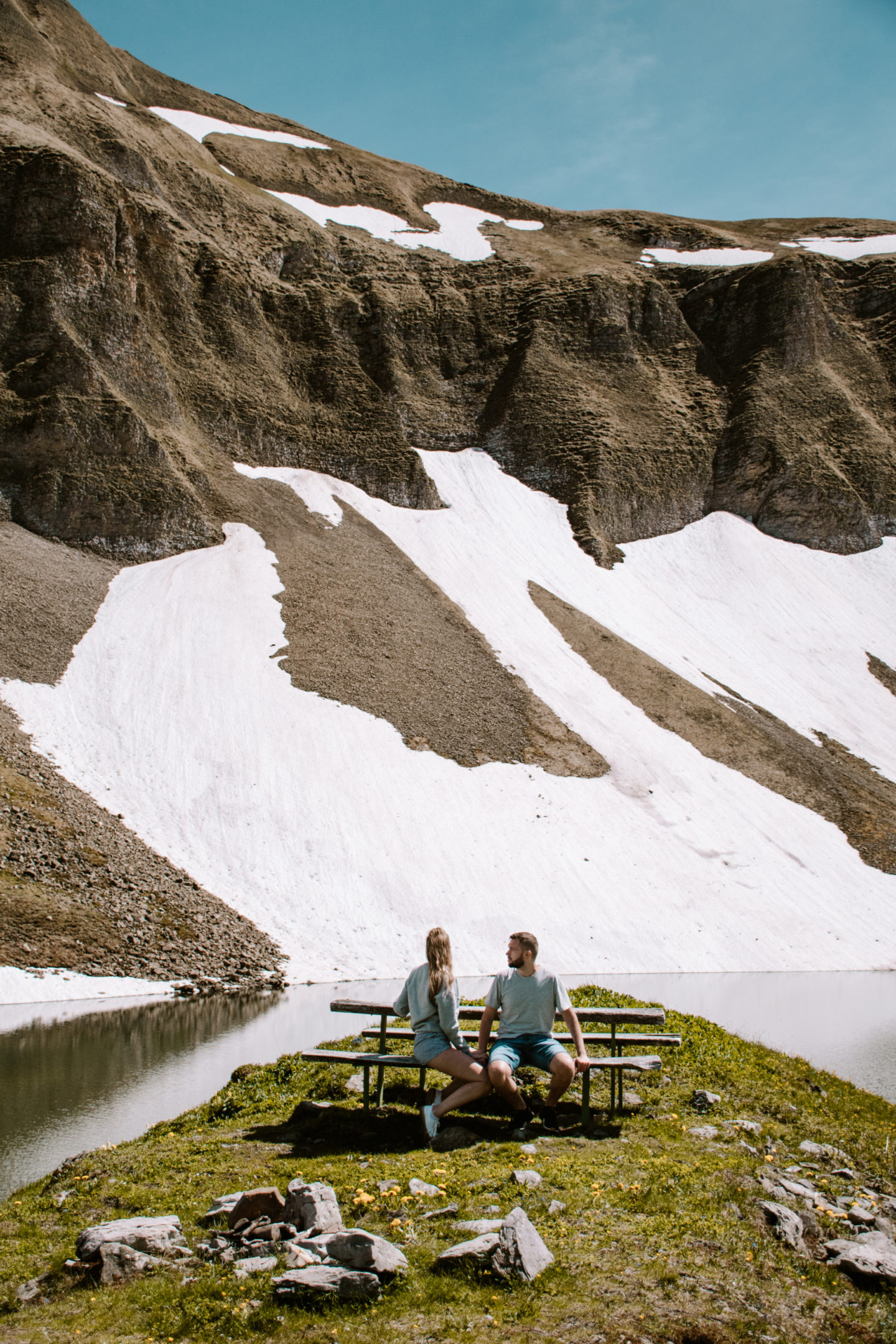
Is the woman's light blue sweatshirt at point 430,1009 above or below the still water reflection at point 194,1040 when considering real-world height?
above

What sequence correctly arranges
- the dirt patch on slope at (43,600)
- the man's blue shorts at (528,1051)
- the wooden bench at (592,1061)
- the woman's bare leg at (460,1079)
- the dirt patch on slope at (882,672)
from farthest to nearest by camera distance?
1. the dirt patch on slope at (882,672)
2. the dirt patch on slope at (43,600)
3. the wooden bench at (592,1061)
4. the man's blue shorts at (528,1051)
5. the woman's bare leg at (460,1079)

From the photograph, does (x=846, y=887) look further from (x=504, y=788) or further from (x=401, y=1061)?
(x=401, y=1061)

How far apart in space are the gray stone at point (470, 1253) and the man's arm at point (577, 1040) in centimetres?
286

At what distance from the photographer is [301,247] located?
62.4 meters

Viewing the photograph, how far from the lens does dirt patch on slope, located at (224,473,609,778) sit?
Answer: 31.7 metres

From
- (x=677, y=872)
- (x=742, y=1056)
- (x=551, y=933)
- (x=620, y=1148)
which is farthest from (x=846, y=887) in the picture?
(x=620, y=1148)

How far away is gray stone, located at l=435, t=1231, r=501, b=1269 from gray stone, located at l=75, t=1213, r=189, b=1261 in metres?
1.76

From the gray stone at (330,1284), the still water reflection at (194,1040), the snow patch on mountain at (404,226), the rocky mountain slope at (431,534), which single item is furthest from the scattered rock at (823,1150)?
the snow patch on mountain at (404,226)

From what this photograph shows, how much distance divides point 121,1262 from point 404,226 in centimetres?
7690

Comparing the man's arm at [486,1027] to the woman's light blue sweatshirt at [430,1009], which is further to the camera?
the man's arm at [486,1027]

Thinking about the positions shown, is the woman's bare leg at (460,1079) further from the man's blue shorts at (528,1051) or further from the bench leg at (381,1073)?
the bench leg at (381,1073)

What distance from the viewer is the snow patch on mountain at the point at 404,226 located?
69250 mm

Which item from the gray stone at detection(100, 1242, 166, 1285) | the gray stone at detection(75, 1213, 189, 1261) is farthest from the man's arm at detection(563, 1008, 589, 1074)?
the gray stone at detection(100, 1242, 166, 1285)

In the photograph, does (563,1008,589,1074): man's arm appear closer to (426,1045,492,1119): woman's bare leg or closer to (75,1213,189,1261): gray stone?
(426,1045,492,1119): woman's bare leg
